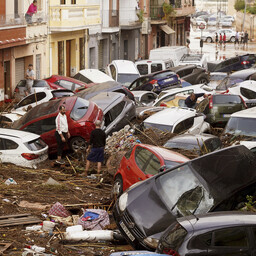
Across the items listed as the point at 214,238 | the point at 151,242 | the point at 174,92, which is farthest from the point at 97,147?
the point at 174,92

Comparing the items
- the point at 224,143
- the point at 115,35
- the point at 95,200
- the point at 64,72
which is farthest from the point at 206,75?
the point at 95,200

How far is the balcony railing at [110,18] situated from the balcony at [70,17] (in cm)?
394

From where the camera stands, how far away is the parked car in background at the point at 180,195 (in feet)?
37.0

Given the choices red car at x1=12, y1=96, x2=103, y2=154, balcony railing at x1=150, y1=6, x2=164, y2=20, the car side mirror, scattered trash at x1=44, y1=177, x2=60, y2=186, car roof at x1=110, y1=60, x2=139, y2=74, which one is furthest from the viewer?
balcony railing at x1=150, y1=6, x2=164, y2=20

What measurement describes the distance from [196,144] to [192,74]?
19.4 metres

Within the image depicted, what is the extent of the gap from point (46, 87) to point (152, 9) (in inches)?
1262

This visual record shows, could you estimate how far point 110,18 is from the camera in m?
47.4

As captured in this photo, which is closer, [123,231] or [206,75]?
[123,231]

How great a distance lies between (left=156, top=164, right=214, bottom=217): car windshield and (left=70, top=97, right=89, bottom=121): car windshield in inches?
305

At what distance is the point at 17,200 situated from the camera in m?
14.5

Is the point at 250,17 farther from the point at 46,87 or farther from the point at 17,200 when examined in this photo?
the point at 17,200

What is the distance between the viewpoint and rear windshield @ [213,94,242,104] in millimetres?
23781

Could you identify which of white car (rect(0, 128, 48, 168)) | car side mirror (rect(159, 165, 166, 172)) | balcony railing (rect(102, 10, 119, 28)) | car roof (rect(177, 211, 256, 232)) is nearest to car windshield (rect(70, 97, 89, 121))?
white car (rect(0, 128, 48, 168))

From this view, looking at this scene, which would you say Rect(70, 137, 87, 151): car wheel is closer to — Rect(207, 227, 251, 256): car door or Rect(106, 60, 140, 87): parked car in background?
Rect(207, 227, 251, 256): car door
